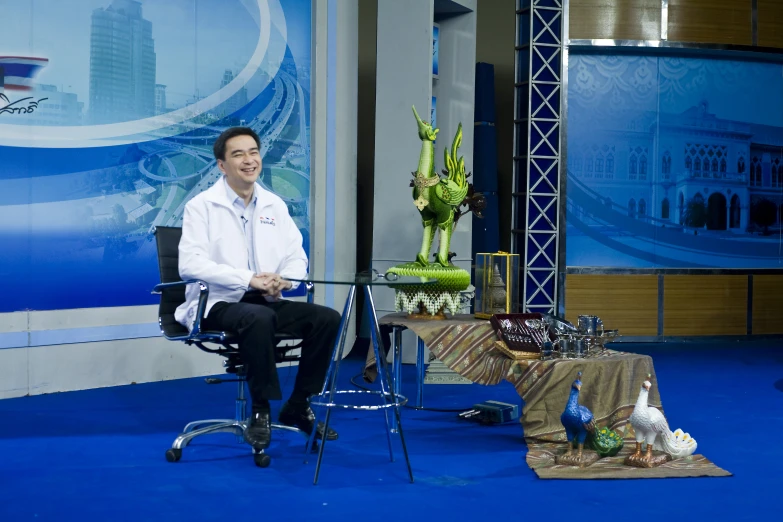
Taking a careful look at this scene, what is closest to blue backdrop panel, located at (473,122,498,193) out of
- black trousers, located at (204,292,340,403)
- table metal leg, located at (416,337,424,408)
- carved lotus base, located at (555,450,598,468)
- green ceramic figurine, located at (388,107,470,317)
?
green ceramic figurine, located at (388,107,470,317)

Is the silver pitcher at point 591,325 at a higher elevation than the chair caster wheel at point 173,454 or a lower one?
higher

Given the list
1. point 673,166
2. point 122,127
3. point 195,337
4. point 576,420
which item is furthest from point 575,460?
point 673,166

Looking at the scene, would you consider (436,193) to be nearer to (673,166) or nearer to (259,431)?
(259,431)

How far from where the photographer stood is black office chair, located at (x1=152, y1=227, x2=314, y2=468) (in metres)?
3.67

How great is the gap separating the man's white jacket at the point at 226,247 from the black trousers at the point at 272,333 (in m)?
0.10

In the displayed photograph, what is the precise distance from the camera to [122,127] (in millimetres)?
5586

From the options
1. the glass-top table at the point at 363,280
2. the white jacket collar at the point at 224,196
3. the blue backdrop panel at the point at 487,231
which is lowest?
the glass-top table at the point at 363,280

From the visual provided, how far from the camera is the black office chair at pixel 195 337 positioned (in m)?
3.67

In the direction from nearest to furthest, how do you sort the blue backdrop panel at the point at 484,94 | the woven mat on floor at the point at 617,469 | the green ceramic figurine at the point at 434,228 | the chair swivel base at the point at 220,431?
the woven mat on floor at the point at 617,469, the chair swivel base at the point at 220,431, the green ceramic figurine at the point at 434,228, the blue backdrop panel at the point at 484,94

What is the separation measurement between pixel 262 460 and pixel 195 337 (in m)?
0.59

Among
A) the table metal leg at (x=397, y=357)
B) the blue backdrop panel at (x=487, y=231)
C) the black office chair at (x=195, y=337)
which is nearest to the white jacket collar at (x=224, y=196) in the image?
the black office chair at (x=195, y=337)

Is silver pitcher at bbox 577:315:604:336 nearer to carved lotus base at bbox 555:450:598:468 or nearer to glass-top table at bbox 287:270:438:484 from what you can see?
carved lotus base at bbox 555:450:598:468

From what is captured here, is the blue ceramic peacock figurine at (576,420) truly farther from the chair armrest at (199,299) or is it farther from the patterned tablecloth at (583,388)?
the chair armrest at (199,299)

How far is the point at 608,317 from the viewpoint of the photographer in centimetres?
827
